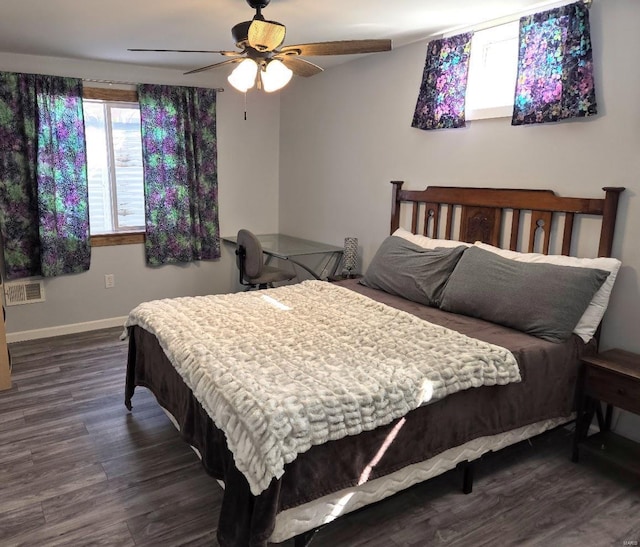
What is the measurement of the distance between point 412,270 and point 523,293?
0.78m

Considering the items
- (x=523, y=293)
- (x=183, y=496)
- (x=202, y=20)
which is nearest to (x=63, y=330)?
(x=183, y=496)

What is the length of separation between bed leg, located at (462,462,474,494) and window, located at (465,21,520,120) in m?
2.02

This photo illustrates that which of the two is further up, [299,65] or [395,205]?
[299,65]

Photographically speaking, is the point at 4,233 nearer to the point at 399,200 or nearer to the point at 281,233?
the point at 281,233

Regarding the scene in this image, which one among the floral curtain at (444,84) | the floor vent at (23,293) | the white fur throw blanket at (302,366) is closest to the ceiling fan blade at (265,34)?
the white fur throw blanket at (302,366)

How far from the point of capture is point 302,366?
2.04 meters

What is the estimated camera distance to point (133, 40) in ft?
11.3

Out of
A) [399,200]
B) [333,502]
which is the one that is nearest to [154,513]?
[333,502]

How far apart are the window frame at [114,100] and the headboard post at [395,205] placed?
90.3 inches

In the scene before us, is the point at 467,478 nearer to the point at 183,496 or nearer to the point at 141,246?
the point at 183,496

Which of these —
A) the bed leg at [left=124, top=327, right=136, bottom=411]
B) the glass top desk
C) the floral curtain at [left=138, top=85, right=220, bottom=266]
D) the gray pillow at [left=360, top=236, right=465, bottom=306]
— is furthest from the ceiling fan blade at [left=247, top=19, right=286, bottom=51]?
the floral curtain at [left=138, top=85, right=220, bottom=266]

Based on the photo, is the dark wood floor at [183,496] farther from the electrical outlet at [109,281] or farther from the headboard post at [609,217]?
the electrical outlet at [109,281]

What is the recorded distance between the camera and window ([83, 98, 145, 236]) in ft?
14.1

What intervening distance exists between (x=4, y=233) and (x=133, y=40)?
184 centimetres
